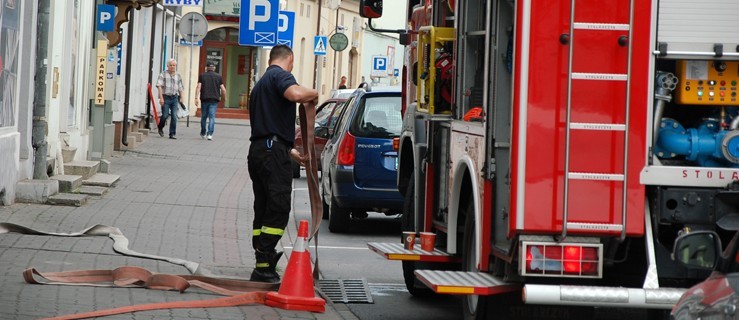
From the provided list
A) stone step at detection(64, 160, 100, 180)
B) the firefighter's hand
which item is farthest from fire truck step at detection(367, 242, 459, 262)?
stone step at detection(64, 160, 100, 180)

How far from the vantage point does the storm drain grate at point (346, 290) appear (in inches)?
435

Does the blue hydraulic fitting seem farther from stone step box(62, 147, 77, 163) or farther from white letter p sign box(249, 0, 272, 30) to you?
white letter p sign box(249, 0, 272, 30)

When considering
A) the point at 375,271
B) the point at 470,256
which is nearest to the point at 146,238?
the point at 375,271

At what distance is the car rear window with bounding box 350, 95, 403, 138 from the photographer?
16156mm

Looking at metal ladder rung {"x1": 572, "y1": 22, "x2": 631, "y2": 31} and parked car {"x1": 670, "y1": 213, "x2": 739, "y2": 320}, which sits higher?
metal ladder rung {"x1": 572, "y1": 22, "x2": 631, "y2": 31}

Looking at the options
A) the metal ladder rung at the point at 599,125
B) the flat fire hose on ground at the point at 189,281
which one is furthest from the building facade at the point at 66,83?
the metal ladder rung at the point at 599,125

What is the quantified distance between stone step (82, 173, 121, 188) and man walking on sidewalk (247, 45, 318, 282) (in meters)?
9.01

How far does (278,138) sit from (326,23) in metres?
61.4

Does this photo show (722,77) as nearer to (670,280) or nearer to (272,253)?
(670,280)

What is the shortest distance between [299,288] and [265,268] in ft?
3.63

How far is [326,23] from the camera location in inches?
2825

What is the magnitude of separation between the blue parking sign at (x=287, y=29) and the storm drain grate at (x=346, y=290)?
1247 cm

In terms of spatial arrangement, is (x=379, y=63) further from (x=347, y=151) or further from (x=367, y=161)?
(x=367, y=161)

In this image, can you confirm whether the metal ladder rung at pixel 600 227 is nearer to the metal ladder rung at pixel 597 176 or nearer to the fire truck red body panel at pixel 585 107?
the fire truck red body panel at pixel 585 107
